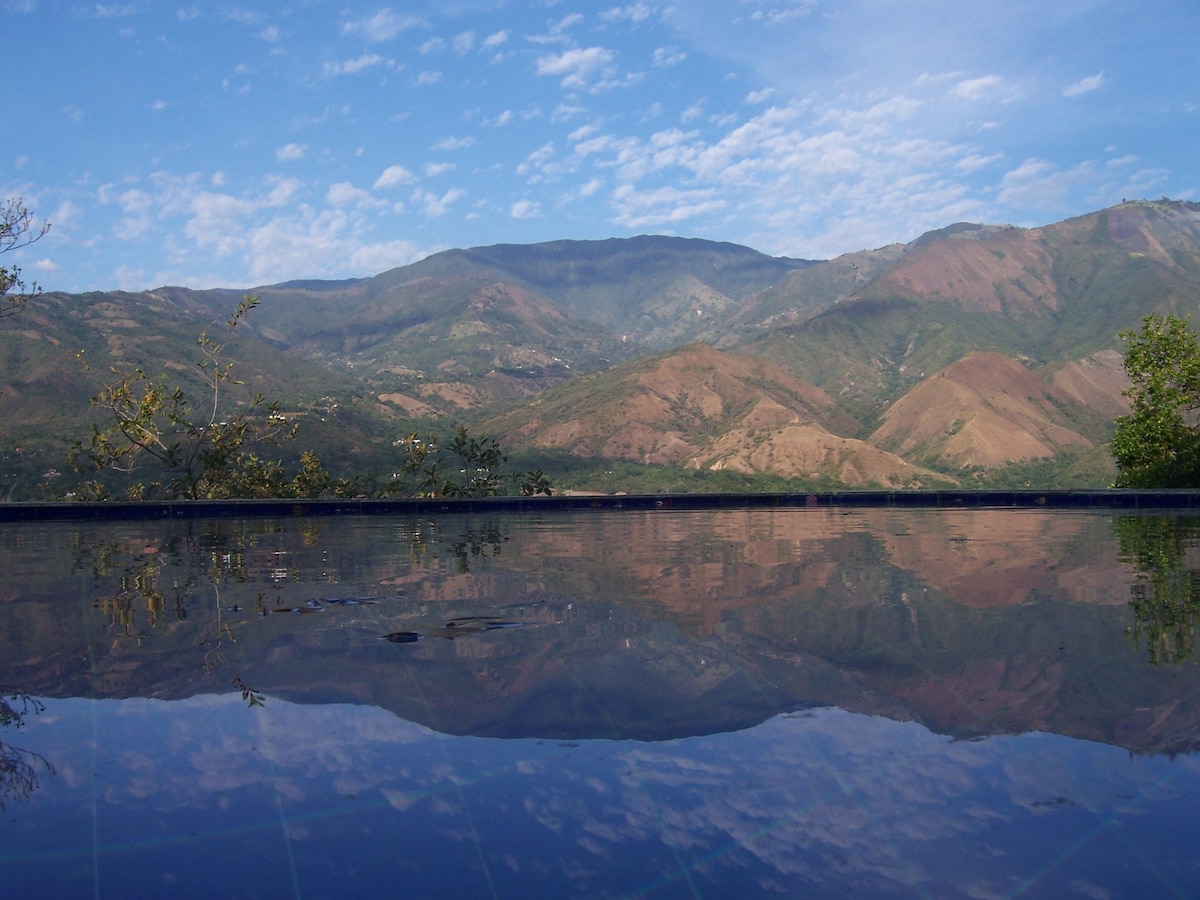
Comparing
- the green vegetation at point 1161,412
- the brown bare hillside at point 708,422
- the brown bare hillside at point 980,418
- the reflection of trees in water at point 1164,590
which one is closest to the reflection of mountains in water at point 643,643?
the reflection of trees in water at point 1164,590

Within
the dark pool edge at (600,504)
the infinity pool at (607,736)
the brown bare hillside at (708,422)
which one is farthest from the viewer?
the brown bare hillside at (708,422)

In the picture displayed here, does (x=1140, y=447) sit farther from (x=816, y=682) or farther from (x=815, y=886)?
(x=815, y=886)

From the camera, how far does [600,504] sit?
2555cm

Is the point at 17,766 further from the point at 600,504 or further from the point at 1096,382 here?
the point at 1096,382

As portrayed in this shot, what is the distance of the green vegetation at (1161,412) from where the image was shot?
113ft

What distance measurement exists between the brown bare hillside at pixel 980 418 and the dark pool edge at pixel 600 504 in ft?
340

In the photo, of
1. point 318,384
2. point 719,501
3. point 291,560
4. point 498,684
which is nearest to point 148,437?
point 719,501

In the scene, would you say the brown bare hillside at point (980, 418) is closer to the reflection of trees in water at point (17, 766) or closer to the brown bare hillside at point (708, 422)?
the brown bare hillside at point (708, 422)

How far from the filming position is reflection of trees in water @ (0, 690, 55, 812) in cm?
455

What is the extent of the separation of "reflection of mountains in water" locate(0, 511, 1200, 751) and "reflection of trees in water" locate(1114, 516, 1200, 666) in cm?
20

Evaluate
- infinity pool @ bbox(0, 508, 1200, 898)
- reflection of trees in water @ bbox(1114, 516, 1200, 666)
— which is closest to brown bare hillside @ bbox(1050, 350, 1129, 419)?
reflection of trees in water @ bbox(1114, 516, 1200, 666)

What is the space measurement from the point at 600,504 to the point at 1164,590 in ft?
55.2

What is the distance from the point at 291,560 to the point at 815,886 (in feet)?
35.2

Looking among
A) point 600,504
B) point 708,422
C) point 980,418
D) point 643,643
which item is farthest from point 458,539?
point 980,418
